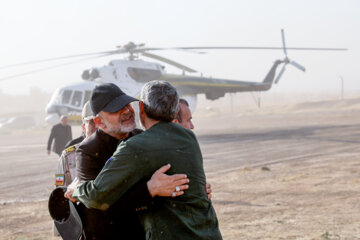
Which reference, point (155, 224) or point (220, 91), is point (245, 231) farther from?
point (220, 91)

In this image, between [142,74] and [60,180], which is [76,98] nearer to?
[142,74]

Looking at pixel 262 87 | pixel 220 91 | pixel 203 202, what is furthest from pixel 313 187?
pixel 262 87

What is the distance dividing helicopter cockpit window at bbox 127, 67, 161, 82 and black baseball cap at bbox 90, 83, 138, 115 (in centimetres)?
1934

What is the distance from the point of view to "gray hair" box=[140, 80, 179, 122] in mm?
2494

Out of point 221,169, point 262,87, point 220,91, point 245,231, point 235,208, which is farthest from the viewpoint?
point 262,87

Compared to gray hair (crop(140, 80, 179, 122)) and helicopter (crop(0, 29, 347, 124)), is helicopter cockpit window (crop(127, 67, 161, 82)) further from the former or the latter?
gray hair (crop(140, 80, 179, 122))

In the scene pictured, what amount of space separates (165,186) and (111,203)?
0.31 meters

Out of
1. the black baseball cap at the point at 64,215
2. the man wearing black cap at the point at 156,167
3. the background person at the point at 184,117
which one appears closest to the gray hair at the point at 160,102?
the man wearing black cap at the point at 156,167

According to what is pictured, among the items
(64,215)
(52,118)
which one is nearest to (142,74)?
(52,118)

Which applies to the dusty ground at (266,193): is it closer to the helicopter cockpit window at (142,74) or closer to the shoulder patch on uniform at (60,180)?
the shoulder patch on uniform at (60,180)

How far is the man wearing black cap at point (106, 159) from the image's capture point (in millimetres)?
2414

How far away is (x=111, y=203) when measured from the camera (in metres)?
2.43

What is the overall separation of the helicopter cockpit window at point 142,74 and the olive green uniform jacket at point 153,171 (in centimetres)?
1982

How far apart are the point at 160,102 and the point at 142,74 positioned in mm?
20042
